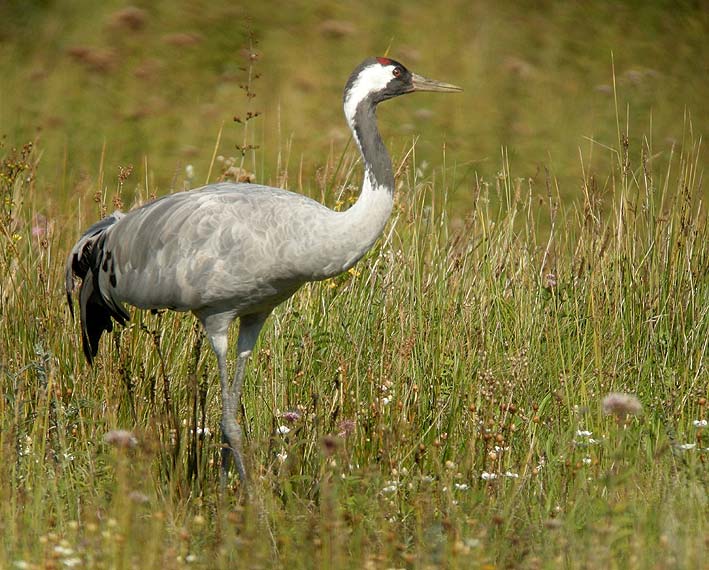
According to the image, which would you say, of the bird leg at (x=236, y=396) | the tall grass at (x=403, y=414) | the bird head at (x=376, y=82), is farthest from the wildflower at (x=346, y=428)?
the bird head at (x=376, y=82)

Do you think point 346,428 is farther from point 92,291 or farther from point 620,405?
point 92,291

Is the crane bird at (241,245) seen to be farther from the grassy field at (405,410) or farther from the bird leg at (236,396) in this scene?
the grassy field at (405,410)

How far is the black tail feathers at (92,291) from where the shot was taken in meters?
4.96

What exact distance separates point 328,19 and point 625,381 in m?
7.80

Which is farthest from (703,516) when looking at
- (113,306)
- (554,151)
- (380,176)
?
(554,151)

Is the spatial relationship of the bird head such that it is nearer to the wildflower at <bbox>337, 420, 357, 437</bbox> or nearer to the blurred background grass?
the wildflower at <bbox>337, 420, 357, 437</bbox>

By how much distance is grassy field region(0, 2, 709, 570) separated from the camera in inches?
133

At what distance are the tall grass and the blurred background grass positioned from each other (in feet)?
16.2

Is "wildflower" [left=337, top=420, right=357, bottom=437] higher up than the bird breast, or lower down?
lower down

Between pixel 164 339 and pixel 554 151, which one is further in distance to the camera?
pixel 554 151

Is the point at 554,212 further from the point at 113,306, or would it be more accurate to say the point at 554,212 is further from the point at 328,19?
the point at 328,19

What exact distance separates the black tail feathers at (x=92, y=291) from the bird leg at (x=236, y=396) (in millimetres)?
510

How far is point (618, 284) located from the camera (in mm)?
5270

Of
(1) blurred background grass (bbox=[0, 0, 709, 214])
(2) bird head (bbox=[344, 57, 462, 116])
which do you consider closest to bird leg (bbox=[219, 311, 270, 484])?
(2) bird head (bbox=[344, 57, 462, 116])
